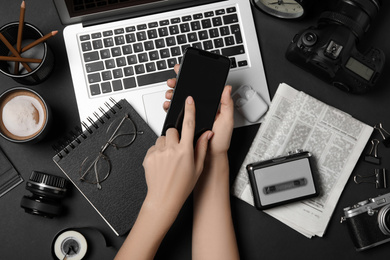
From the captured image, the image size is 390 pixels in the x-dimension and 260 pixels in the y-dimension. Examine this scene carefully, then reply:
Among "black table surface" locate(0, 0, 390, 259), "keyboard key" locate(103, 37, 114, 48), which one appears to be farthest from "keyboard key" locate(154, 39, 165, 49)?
"black table surface" locate(0, 0, 390, 259)

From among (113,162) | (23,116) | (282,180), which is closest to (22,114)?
(23,116)

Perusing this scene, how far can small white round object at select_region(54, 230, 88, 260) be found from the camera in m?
0.82

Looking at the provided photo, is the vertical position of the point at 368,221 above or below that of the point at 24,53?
below

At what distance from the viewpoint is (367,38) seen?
928 millimetres

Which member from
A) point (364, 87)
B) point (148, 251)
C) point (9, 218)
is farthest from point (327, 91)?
point (9, 218)

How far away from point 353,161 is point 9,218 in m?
0.81

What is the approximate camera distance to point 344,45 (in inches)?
31.8

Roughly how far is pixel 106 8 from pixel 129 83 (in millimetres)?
176

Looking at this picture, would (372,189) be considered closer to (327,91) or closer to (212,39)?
(327,91)

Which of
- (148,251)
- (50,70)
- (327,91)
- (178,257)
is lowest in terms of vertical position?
(178,257)

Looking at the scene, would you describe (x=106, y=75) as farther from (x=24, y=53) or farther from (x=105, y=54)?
(x=24, y=53)

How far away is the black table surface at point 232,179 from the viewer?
86 cm

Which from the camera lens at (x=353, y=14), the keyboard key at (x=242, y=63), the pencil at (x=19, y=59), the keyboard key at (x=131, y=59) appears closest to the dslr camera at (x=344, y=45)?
the camera lens at (x=353, y=14)

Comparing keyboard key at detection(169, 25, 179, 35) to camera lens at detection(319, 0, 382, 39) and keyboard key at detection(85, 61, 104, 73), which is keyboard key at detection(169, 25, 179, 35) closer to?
keyboard key at detection(85, 61, 104, 73)
